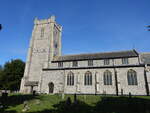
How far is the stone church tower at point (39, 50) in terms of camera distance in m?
37.4

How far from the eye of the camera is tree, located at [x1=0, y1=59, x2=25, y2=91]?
46.2m

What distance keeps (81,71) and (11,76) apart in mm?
26406

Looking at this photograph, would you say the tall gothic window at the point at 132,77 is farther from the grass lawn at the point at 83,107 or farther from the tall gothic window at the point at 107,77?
the grass lawn at the point at 83,107

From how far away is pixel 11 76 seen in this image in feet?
153

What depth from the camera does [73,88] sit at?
3306 cm

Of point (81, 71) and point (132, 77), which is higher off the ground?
point (81, 71)

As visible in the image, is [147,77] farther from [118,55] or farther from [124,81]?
[118,55]

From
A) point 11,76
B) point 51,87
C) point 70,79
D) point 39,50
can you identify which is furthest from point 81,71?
point 11,76

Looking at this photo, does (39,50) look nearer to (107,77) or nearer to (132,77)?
(107,77)

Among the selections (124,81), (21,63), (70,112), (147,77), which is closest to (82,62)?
(124,81)

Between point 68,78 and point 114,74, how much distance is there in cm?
1096

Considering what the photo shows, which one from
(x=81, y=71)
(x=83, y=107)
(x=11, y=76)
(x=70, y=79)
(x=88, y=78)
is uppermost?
(x=81, y=71)

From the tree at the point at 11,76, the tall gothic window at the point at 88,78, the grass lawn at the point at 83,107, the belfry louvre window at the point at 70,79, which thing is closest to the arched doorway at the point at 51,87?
the belfry louvre window at the point at 70,79

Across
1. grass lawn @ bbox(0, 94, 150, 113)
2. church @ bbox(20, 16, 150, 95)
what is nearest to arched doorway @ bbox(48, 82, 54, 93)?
church @ bbox(20, 16, 150, 95)
